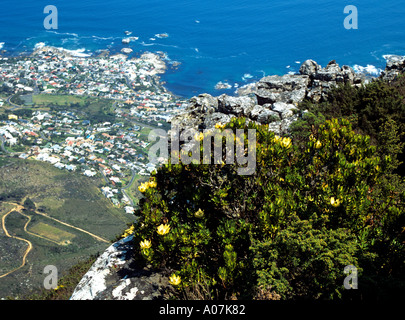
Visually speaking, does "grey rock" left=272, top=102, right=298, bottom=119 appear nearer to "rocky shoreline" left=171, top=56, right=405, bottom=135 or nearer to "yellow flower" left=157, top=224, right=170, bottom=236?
"rocky shoreline" left=171, top=56, right=405, bottom=135

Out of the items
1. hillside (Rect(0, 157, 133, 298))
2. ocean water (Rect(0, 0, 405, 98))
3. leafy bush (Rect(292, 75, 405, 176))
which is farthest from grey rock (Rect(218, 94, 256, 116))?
ocean water (Rect(0, 0, 405, 98))

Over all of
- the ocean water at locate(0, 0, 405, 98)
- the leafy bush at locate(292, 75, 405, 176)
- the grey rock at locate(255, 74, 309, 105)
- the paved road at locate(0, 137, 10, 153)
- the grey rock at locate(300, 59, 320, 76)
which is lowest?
the leafy bush at locate(292, 75, 405, 176)

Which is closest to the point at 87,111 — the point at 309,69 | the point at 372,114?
the point at 309,69

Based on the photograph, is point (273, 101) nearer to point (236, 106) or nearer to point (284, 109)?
point (284, 109)

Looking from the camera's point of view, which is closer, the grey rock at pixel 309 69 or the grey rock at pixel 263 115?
Answer: the grey rock at pixel 263 115

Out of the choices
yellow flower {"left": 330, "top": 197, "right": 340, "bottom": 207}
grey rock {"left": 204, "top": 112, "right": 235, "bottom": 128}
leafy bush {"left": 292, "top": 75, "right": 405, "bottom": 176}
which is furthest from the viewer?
grey rock {"left": 204, "top": 112, "right": 235, "bottom": 128}

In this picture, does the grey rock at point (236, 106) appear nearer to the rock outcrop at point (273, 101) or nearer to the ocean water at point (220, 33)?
the rock outcrop at point (273, 101)

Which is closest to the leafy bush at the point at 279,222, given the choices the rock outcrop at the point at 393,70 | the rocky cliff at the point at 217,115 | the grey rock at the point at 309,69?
the rocky cliff at the point at 217,115

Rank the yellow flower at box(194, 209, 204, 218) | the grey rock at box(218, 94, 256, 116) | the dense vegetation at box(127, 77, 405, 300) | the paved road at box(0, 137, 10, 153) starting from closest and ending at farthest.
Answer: the dense vegetation at box(127, 77, 405, 300) < the yellow flower at box(194, 209, 204, 218) < the grey rock at box(218, 94, 256, 116) < the paved road at box(0, 137, 10, 153)
